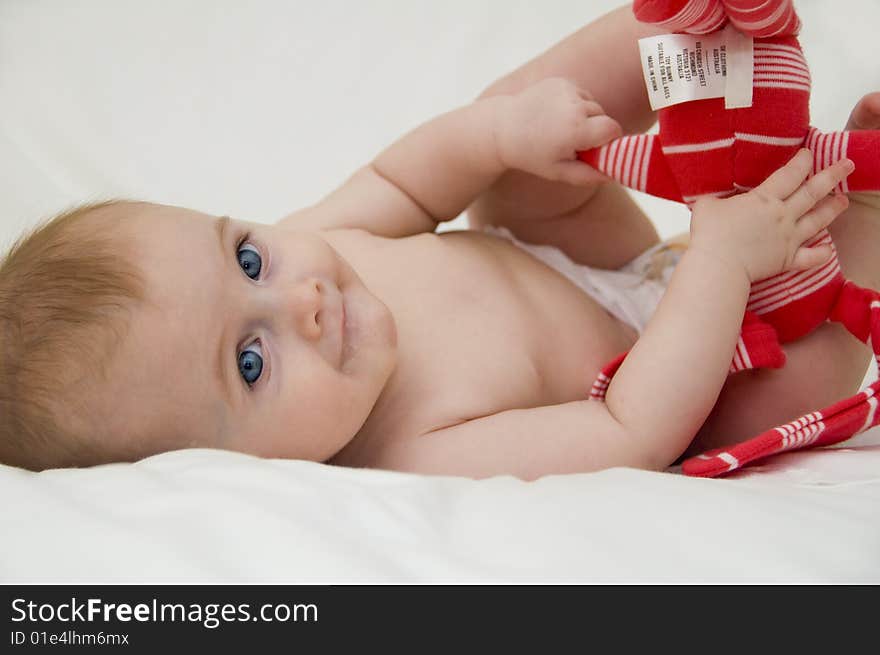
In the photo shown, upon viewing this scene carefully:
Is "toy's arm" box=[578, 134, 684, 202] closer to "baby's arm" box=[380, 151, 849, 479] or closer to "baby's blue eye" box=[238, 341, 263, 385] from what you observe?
"baby's arm" box=[380, 151, 849, 479]

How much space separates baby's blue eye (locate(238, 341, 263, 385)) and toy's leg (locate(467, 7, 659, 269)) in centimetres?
52

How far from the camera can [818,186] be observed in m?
0.91

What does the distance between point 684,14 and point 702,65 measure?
6 cm

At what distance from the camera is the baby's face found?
2.96ft

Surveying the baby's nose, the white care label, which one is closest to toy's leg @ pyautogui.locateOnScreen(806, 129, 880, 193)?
the white care label

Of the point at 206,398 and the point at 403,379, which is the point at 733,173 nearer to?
the point at 403,379

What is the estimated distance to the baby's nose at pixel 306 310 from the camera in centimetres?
95

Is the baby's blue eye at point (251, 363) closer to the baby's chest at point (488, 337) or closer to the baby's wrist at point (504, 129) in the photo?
the baby's chest at point (488, 337)

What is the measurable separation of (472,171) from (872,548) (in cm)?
74

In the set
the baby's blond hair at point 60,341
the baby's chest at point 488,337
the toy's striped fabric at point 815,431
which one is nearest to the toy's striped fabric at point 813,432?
the toy's striped fabric at point 815,431

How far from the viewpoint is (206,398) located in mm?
927

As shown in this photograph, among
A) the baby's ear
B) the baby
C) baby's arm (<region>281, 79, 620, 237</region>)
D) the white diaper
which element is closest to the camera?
the baby's ear

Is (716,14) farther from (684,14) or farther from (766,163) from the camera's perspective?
(766,163)
